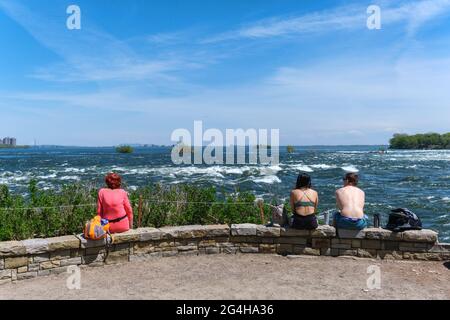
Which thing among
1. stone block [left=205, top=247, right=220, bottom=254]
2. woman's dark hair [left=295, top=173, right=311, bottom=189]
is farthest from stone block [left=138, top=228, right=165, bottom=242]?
woman's dark hair [left=295, top=173, right=311, bottom=189]

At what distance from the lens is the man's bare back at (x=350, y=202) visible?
614 centimetres

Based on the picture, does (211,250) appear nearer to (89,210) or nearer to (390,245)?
(89,210)

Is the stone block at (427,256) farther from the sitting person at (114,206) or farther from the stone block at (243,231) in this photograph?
the sitting person at (114,206)

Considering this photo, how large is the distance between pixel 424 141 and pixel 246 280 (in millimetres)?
152714

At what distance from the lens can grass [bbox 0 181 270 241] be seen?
647 cm

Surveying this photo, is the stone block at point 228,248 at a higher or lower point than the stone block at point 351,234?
lower

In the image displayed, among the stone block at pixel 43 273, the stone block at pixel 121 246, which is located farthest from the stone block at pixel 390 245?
the stone block at pixel 43 273

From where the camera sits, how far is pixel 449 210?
17.6 m

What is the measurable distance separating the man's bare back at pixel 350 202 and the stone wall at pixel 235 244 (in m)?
0.29

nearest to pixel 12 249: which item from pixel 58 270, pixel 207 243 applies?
pixel 58 270

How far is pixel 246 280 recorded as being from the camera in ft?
17.2

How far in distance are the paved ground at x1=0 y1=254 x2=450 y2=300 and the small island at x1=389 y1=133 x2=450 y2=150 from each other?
14823 cm
